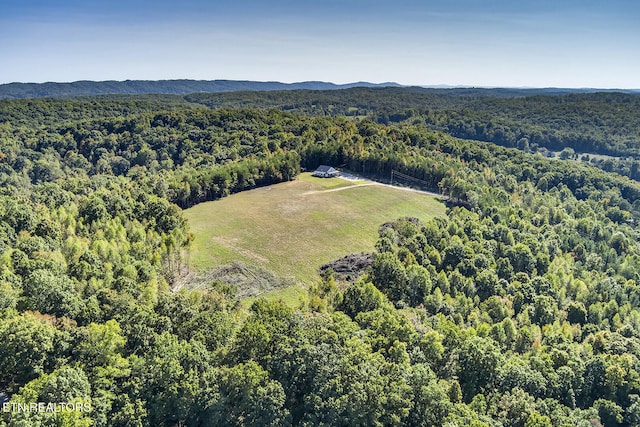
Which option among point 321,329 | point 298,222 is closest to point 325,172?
point 298,222

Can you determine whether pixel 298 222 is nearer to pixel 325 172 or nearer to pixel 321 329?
pixel 325 172

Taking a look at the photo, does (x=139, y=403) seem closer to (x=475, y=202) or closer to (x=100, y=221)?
(x=100, y=221)

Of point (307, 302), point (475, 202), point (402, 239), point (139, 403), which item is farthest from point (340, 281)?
point (475, 202)

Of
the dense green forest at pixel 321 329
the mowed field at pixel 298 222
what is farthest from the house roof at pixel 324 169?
the dense green forest at pixel 321 329

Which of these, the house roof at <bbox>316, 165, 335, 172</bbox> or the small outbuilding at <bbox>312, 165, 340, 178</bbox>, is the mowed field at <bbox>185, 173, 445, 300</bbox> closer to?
the small outbuilding at <bbox>312, 165, 340, 178</bbox>

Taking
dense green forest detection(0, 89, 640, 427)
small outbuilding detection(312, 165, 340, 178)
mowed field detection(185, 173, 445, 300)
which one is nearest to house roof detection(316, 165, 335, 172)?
small outbuilding detection(312, 165, 340, 178)

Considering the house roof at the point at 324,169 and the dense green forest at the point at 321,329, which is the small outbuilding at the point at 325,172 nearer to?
the house roof at the point at 324,169
